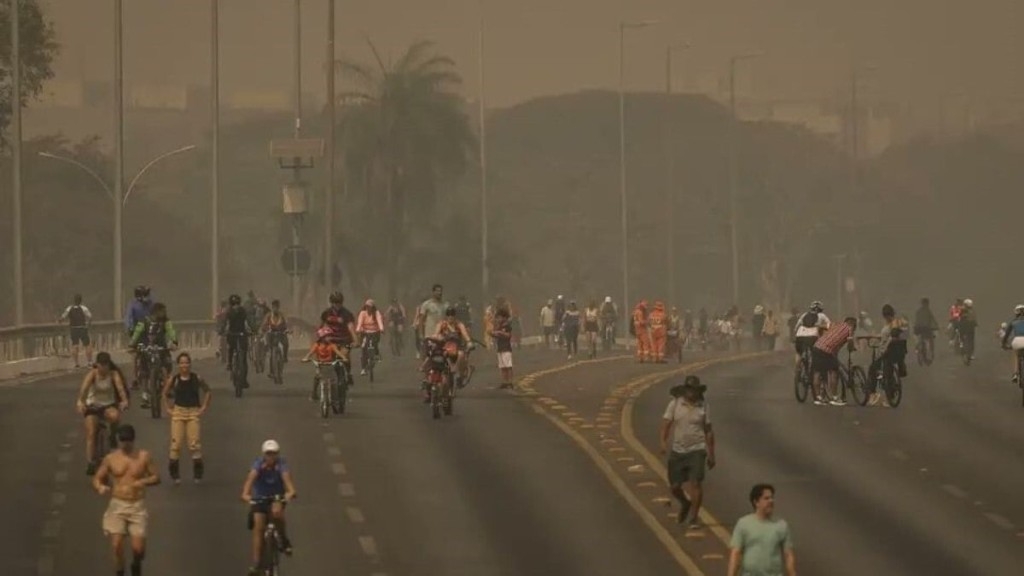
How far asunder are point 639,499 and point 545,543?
474 cm

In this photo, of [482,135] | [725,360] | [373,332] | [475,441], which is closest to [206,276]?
[482,135]

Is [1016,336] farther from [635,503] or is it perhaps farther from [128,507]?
[128,507]

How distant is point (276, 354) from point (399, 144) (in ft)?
228

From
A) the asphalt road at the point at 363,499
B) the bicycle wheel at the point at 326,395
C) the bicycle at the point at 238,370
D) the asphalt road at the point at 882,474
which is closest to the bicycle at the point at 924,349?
the asphalt road at the point at 882,474

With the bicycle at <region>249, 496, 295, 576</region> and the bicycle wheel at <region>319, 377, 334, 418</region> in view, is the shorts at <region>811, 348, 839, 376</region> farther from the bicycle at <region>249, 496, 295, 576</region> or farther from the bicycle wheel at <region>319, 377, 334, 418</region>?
the bicycle at <region>249, 496, 295, 576</region>

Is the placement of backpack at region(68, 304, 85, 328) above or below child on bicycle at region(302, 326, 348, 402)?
above

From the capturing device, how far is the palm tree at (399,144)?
130 m

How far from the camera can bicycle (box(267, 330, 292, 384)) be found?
60.4m

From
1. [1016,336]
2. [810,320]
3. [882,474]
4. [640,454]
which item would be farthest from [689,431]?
[1016,336]

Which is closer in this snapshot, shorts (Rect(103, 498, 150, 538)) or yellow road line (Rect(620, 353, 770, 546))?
shorts (Rect(103, 498, 150, 538))

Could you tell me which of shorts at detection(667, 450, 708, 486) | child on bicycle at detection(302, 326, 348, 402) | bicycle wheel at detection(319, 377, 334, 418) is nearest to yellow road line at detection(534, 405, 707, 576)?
shorts at detection(667, 450, 708, 486)

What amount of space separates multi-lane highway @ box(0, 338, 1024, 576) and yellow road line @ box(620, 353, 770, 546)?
0.09m

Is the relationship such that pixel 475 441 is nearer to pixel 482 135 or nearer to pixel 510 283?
pixel 482 135

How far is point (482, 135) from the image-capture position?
124062 mm
